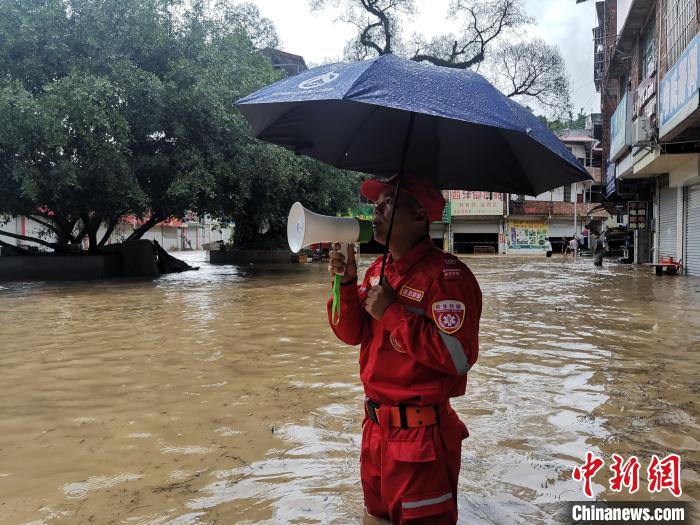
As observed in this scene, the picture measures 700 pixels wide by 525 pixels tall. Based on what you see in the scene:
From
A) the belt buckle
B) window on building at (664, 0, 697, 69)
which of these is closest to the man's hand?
the belt buckle

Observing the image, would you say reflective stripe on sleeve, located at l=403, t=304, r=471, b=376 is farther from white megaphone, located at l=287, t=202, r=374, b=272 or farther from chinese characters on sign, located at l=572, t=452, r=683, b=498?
chinese characters on sign, located at l=572, t=452, r=683, b=498

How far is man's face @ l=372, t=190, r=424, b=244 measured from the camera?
208 cm

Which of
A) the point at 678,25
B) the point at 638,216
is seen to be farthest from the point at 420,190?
the point at 638,216

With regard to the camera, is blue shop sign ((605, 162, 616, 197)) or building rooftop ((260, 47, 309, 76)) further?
building rooftop ((260, 47, 309, 76))

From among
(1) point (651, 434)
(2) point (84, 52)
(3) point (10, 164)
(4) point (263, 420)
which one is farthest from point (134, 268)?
(1) point (651, 434)

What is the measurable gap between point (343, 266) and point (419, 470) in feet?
2.48

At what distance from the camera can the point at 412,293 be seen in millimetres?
2002

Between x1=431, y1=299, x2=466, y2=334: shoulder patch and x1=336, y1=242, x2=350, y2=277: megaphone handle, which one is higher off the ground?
x1=336, y1=242, x2=350, y2=277: megaphone handle

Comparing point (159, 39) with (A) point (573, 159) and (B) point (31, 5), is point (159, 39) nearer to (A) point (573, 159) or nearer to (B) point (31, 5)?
(B) point (31, 5)

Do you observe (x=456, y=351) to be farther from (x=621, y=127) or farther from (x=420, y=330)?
(x=621, y=127)

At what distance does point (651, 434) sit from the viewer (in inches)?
143

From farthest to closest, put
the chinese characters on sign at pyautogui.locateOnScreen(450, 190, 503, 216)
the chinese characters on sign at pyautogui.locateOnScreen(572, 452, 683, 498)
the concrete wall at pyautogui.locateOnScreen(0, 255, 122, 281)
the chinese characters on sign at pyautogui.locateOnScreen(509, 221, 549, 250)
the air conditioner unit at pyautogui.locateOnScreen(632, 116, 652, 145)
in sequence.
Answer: the chinese characters on sign at pyautogui.locateOnScreen(509, 221, 549, 250), the chinese characters on sign at pyautogui.locateOnScreen(450, 190, 503, 216), the concrete wall at pyautogui.locateOnScreen(0, 255, 122, 281), the air conditioner unit at pyautogui.locateOnScreen(632, 116, 652, 145), the chinese characters on sign at pyautogui.locateOnScreen(572, 452, 683, 498)

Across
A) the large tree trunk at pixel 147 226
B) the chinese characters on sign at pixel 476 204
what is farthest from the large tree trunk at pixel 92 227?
the chinese characters on sign at pixel 476 204

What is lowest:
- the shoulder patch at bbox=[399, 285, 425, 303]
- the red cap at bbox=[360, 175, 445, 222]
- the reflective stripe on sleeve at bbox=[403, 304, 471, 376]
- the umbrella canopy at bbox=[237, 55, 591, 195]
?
the reflective stripe on sleeve at bbox=[403, 304, 471, 376]
